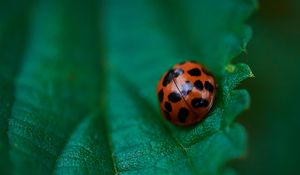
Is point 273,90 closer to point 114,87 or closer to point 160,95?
point 114,87

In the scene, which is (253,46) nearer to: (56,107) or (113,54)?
(113,54)

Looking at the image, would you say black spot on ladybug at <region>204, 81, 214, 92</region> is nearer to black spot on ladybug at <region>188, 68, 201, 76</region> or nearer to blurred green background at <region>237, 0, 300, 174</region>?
black spot on ladybug at <region>188, 68, 201, 76</region>

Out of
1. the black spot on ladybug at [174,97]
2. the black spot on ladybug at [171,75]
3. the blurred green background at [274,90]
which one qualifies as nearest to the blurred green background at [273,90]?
the blurred green background at [274,90]

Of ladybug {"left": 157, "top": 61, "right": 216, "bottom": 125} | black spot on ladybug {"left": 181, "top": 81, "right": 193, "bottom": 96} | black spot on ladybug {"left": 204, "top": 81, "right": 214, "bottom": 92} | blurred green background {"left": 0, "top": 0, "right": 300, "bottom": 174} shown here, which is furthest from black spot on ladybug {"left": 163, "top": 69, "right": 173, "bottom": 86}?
blurred green background {"left": 0, "top": 0, "right": 300, "bottom": 174}

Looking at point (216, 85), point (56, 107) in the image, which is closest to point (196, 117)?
point (216, 85)

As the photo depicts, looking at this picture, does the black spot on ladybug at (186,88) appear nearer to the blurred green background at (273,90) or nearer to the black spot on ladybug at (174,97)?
the black spot on ladybug at (174,97)

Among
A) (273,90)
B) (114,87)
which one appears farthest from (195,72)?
(273,90)
